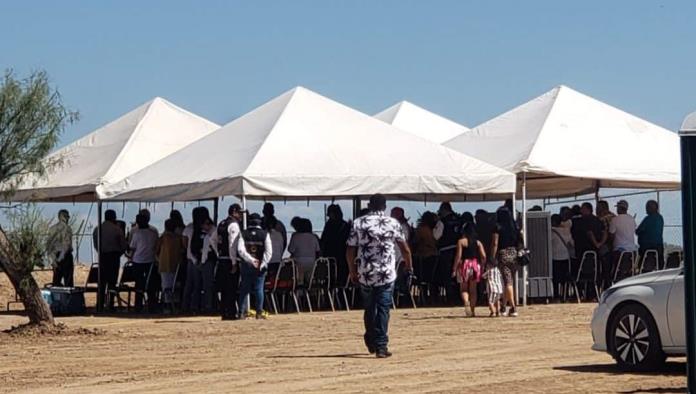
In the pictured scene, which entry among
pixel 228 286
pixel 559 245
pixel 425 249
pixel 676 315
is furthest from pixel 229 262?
pixel 676 315

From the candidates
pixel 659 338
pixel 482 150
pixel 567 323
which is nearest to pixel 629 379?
pixel 659 338

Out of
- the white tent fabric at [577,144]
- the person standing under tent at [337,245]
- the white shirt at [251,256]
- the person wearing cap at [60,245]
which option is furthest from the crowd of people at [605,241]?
the person wearing cap at [60,245]

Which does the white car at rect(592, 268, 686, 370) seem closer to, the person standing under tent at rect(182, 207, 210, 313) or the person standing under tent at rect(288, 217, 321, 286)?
the person standing under tent at rect(288, 217, 321, 286)

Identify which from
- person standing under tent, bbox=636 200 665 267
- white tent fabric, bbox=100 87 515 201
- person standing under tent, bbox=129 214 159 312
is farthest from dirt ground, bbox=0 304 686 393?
person standing under tent, bbox=636 200 665 267

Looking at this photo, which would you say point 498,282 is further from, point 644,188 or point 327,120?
point 644,188

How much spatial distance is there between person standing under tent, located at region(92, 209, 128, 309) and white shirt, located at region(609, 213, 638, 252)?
29.8ft

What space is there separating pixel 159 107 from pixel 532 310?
10993 mm

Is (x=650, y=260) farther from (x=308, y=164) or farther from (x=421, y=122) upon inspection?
(x=421, y=122)

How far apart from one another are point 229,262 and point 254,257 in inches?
25.2

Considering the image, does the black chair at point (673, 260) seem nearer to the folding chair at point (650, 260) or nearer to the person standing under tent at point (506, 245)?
the folding chair at point (650, 260)

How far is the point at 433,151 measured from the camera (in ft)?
84.7

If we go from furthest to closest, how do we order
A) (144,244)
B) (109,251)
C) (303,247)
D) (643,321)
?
(109,251)
(144,244)
(303,247)
(643,321)

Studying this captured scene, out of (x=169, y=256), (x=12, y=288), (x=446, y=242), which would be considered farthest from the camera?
(x=12, y=288)

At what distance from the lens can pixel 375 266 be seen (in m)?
15.8
